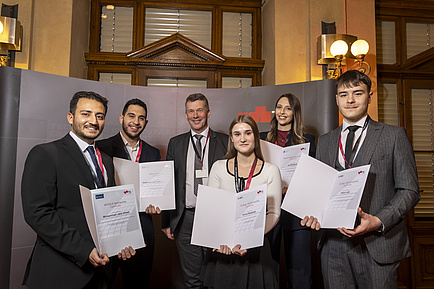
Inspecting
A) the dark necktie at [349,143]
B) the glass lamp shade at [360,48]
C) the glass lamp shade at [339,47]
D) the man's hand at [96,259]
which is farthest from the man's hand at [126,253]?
the glass lamp shade at [360,48]

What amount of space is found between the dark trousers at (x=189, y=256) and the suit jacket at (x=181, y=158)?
0.09 metres

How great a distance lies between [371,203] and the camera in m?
2.01

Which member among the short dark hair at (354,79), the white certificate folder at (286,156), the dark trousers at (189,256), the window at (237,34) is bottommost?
the dark trousers at (189,256)

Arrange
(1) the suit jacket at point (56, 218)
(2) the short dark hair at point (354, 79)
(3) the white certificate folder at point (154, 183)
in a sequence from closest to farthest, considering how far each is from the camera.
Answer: (1) the suit jacket at point (56, 218) < (2) the short dark hair at point (354, 79) < (3) the white certificate folder at point (154, 183)

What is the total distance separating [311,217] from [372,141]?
60 cm

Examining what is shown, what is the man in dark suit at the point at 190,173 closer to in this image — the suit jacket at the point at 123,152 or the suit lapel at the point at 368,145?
the suit jacket at the point at 123,152

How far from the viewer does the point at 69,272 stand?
1897mm

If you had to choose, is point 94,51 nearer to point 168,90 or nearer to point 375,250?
point 168,90

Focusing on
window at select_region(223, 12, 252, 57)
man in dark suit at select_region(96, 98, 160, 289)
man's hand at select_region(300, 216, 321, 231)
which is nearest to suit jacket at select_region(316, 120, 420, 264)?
man's hand at select_region(300, 216, 321, 231)

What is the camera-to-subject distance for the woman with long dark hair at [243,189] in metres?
2.26

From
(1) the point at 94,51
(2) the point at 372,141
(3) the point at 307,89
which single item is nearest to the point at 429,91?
(3) the point at 307,89

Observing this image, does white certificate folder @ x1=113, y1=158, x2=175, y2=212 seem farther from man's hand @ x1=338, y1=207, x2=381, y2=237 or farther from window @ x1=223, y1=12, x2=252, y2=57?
window @ x1=223, y1=12, x2=252, y2=57

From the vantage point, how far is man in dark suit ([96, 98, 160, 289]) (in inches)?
121

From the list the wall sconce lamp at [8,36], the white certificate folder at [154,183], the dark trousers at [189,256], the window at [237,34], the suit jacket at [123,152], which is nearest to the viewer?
the white certificate folder at [154,183]
